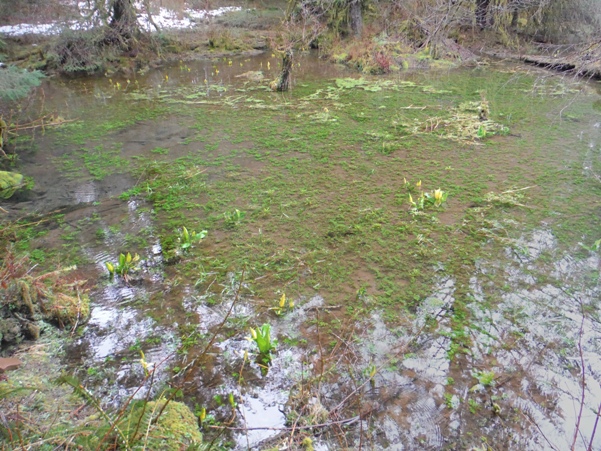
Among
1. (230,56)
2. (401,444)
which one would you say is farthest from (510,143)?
(230,56)

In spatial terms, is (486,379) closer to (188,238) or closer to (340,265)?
(340,265)

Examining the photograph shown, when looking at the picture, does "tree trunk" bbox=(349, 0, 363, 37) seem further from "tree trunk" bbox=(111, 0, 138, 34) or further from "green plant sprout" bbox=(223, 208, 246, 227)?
"green plant sprout" bbox=(223, 208, 246, 227)

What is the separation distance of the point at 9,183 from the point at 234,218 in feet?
10.2

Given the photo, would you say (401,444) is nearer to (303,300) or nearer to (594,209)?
(303,300)

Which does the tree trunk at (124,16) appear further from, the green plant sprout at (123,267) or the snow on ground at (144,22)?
the green plant sprout at (123,267)

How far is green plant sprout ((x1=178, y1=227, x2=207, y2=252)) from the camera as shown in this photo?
13.5ft

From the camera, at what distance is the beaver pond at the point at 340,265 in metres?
2.57

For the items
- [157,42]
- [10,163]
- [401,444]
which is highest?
[157,42]

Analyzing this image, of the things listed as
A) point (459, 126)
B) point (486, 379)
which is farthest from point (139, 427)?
point (459, 126)

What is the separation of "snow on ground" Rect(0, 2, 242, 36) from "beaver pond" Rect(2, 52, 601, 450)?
577cm

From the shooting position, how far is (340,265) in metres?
3.90

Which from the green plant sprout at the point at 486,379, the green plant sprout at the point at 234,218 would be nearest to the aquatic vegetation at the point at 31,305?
the green plant sprout at the point at 234,218

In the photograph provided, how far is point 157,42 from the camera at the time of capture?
1277 centimetres

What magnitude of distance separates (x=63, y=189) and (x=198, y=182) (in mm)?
1678
